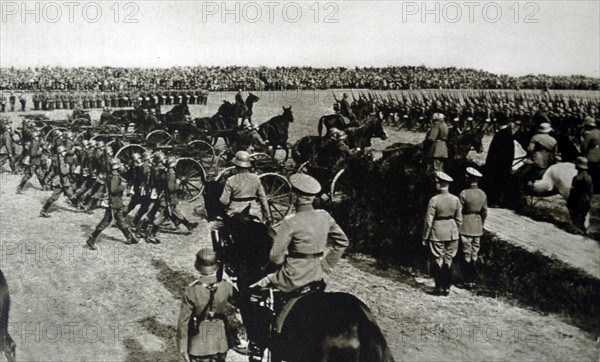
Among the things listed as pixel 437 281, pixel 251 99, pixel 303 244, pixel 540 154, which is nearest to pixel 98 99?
pixel 251 99

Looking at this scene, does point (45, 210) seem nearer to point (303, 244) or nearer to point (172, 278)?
point (172, 278)

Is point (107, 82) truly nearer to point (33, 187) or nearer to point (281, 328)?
point (33, 187)

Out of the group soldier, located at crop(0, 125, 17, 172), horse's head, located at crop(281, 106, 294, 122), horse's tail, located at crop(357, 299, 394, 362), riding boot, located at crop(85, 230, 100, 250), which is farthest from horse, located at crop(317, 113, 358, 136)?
soldier, located at crop(0, 125, 17, 172)

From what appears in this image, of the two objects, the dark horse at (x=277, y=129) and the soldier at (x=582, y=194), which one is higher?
the dark horse at (x=277, y=129)

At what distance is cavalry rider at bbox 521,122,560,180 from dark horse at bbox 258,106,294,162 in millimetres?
1939

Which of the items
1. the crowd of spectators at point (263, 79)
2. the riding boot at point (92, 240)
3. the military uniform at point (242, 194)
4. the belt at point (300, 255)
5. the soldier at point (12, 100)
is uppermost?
the crowd of spectators at point (263, 79)

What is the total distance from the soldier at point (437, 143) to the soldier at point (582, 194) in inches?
37.6

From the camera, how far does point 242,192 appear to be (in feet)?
13.4

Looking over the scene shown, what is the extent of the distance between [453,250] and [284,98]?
1.90 metres

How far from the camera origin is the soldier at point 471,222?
390 cm

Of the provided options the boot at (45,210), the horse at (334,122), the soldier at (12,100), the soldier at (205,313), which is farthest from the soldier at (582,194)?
the soldier at (12,100)

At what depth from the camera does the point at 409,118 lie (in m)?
4.33

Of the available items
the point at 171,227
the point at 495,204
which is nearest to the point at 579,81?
the point at 495,204

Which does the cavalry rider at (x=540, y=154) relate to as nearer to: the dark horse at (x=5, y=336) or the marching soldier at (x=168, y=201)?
the marching soldier at (x=168, y=201)
